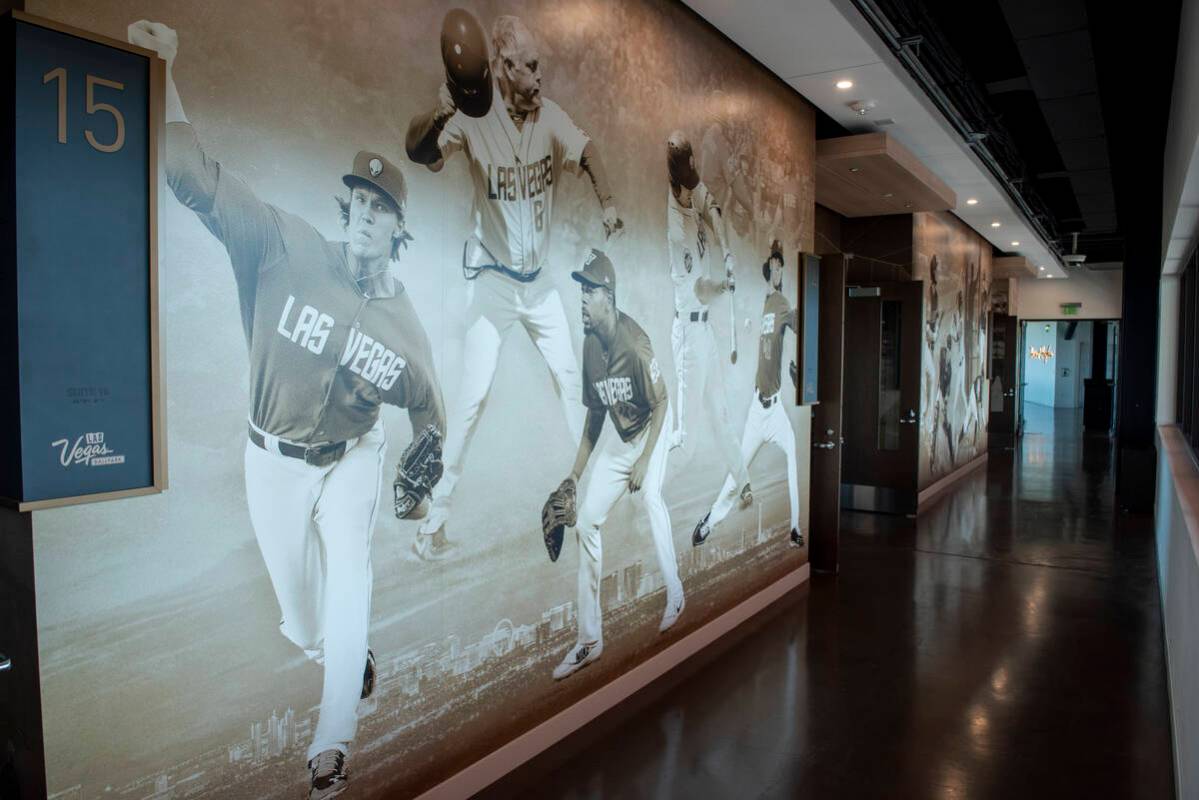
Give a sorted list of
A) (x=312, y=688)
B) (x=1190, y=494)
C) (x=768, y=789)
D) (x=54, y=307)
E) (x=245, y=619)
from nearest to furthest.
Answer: (x=54, y=307)
(x=245, y=619)
(x=312, y=688)
(x=768, y=789)
(x=1190, y=494)

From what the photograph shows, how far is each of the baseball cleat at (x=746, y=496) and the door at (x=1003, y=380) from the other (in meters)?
→ 12.9

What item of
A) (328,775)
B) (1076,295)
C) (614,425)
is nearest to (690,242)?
(614,425)

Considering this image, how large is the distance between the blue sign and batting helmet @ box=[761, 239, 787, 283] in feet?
14.8

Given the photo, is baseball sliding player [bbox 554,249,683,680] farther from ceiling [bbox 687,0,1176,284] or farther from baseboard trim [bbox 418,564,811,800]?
ceiling [bbox 687,0,1176,284]

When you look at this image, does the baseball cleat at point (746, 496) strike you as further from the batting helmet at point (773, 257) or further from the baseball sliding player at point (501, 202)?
the baseball sliding player at point (501, 202)

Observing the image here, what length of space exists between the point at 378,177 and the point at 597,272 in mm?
1426

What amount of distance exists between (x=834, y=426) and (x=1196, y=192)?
3.08 metres

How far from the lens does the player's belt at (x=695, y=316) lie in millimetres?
4879

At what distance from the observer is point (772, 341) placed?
20.4ft

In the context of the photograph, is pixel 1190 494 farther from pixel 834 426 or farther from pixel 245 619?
pixel 245 619

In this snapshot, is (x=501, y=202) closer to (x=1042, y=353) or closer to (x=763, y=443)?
(x=763, y=443)

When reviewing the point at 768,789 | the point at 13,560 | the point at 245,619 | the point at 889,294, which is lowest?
the point at 768,789

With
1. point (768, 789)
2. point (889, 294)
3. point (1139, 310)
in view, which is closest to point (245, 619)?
point (768, 789)

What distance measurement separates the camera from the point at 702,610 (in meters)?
5.29
